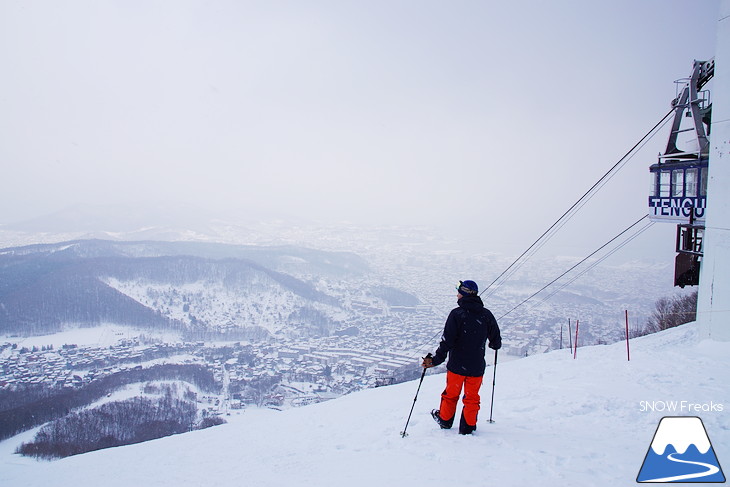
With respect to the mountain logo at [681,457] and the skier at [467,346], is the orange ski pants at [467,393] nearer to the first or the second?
the skier at [467,346]

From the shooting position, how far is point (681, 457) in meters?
3.65

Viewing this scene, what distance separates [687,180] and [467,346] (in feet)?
37.7

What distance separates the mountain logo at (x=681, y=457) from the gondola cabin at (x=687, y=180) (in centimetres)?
951

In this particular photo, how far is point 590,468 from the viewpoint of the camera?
3.68 meters

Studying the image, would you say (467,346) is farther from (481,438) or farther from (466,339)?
(481,438)

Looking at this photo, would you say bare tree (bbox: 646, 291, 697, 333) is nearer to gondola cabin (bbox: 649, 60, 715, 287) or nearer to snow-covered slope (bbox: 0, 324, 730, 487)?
gondola cabin (bbox: 649, 60, 715, 287)

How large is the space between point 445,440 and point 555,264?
420 ft

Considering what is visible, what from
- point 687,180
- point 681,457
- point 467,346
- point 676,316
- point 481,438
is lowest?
point 676,316

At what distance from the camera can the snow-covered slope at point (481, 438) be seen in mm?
3918

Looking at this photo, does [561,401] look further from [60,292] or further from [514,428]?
[60,292]

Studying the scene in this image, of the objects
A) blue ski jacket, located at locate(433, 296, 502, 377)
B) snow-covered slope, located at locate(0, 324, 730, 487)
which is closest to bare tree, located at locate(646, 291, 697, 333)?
snow-covered slope, located at locate(0, 324, 730, 487)

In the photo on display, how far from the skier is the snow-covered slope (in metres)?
0.48

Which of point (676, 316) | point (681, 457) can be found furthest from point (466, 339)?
point (676, 316)

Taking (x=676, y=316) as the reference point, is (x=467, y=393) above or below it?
above
